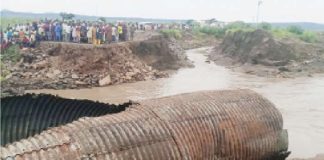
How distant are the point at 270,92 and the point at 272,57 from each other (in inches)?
444

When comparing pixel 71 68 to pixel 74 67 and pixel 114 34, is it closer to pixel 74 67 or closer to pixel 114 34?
pixel 74 67

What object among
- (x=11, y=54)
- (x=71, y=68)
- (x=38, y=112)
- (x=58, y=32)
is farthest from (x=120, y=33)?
(x=38, y=112)

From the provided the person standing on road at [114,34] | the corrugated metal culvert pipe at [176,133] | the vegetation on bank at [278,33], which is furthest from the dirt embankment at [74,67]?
the vegetation on bank at [278,33]

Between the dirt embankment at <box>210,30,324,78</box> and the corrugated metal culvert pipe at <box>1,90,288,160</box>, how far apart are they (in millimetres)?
22057

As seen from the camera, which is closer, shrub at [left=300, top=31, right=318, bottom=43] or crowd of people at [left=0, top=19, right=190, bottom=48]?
crowd of people at [left=0, top=19, right=190, bottom=48]

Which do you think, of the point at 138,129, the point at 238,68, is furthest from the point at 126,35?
the point at 138,129

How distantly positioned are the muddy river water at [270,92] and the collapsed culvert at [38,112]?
6.39 m

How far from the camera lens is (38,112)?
8102 millimetres

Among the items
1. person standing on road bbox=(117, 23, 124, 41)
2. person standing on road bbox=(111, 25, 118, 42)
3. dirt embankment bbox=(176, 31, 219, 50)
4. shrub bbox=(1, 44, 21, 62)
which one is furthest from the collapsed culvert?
dirt embankment bbox=(176, 31, 219, 50)

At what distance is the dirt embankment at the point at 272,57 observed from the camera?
32188mm

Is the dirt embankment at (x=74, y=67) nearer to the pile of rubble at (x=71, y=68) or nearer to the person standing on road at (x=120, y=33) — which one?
the pile of rubble at (x=71, y=68)

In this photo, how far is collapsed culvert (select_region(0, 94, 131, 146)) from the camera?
7.91m

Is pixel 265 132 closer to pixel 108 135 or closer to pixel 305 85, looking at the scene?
pixel 108 135

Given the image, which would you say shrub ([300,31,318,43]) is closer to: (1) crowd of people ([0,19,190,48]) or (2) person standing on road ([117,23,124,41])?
(2) person standing on road ([117,23,124,41])
